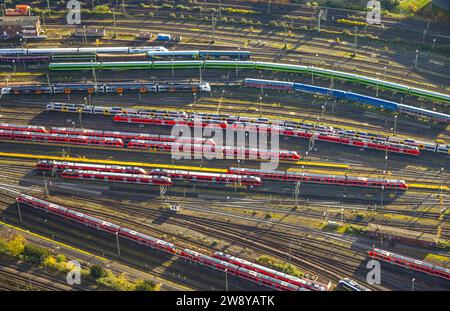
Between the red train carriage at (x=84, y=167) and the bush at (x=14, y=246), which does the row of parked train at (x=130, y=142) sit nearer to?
the red train carriage at (x=84, y=167)

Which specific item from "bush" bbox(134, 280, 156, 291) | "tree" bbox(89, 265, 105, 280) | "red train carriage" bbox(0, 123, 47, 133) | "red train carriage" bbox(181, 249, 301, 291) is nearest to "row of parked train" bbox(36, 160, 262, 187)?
"red train carriage" bbox(0, 123, 47, 133)

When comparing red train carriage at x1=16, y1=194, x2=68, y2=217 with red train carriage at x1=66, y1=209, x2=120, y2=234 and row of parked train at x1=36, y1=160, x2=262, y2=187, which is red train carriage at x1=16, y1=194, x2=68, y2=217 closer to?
red train carriage at x1=66, y1=209, x2=120, y2=234

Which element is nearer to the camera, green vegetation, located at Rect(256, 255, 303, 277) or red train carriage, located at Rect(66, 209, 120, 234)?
green vegetation, located at Rect(256, 255, 303, 277)

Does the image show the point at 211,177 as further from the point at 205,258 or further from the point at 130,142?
the point at 205,258

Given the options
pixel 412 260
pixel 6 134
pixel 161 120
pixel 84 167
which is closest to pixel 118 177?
pixel 84 167

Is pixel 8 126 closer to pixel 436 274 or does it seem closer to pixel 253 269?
pixel 253 269

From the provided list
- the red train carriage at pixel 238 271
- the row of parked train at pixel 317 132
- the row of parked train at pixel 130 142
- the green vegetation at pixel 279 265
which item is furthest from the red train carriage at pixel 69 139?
the green vegetation at pixel 279 265
